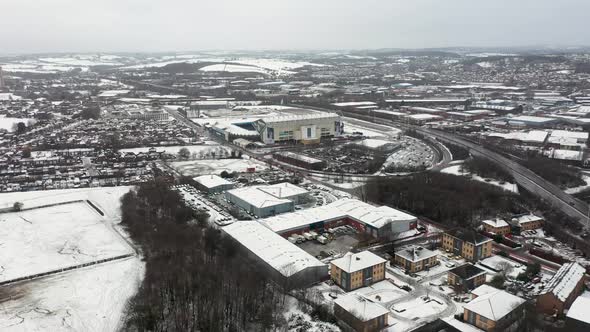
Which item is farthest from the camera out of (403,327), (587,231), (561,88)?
(561,88)

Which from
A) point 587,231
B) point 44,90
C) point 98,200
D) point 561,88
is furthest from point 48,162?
point 561,88

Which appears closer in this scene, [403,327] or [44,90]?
[403,327]

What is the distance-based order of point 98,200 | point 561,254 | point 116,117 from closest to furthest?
1. point 561,254
2. point 98,200
3. point 116,117

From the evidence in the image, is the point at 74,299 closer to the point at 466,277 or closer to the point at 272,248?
the point at 272,248

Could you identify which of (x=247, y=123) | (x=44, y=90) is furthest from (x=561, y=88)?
(x=44, y=90)

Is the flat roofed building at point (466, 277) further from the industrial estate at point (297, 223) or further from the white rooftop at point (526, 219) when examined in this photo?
the white rooftop at point (526, 219)

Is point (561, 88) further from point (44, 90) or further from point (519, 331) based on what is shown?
point (44, 90)

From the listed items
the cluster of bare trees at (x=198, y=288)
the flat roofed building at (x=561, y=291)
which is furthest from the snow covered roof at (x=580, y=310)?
the cluster of bare trees at (x=198, y=288)

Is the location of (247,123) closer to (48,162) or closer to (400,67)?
(48,162)
